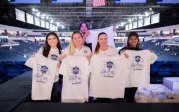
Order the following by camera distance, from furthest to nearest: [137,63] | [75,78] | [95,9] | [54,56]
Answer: [95,9], [137,63], [54,56], [75,78]

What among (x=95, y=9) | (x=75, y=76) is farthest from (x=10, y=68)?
(x=95, y=9)

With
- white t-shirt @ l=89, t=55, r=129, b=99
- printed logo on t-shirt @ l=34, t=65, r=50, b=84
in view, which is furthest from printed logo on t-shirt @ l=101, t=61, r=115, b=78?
printed logo on t-shirt @ l=34, t=65, r=50, b=84

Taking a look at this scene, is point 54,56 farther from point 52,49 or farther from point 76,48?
point 76,48

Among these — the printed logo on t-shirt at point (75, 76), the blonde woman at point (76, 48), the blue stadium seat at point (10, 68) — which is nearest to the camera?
the printed logo on t-shirt at point (75, 76)

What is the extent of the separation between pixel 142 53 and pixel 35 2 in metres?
4.85

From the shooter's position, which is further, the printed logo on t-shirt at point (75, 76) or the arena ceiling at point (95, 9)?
the arena ceiling at point (95, 9)

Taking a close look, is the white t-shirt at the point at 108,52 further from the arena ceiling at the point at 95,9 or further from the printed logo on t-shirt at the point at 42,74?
A: the arena ceiling at the point at 95,9

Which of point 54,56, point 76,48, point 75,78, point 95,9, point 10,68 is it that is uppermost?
point 95,9

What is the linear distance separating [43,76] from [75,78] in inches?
17.6

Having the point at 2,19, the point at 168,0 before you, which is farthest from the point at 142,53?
the point at 2,19

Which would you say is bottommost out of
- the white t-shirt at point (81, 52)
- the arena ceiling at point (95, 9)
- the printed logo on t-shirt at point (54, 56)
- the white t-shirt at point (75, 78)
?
the white t-shirt at point (75, 78)

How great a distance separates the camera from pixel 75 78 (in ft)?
9.30

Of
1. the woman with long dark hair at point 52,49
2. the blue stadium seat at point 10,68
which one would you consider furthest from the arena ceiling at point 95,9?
the woman with long dark hair at point 52,49

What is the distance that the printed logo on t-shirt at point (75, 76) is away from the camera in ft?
9.31
